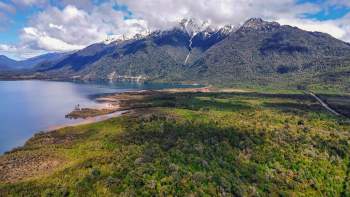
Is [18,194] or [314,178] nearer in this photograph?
[18,194]

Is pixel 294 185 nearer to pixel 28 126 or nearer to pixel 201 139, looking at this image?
pixel 201 139

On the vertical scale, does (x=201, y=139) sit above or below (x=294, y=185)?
above

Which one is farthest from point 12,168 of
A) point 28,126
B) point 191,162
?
point 28,126

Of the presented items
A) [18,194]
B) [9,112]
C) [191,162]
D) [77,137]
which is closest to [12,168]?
[18,194]

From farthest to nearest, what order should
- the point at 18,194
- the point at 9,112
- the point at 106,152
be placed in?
the point at 9,112 < the point at 106,152 < the point at 18,194

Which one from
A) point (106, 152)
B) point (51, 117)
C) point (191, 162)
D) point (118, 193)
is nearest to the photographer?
point (118, 193)

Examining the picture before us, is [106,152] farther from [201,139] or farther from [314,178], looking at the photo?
[314,178]
